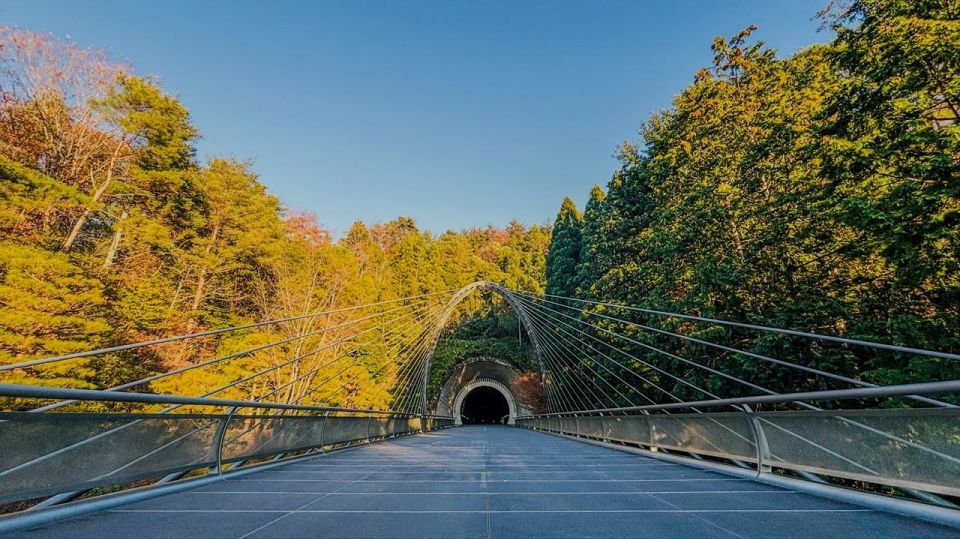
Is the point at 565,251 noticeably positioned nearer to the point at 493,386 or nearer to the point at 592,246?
the point at 592,246

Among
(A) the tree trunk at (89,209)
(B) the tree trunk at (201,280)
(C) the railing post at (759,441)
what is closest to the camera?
(C) the railing post at (759,441)

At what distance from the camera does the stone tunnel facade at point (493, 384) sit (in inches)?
1436

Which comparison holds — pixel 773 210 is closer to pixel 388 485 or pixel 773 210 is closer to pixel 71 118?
pixel 388 485

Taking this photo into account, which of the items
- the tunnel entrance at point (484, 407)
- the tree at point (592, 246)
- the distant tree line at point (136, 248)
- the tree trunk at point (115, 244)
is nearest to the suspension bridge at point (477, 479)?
the distant tree line at point (136, 248)

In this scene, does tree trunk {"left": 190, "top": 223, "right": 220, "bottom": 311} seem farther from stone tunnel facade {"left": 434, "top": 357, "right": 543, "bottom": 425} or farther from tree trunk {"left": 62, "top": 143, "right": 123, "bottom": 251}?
stone tunnel facade {"left": 434, "top": 357, "right": 543, "bottom": 425}

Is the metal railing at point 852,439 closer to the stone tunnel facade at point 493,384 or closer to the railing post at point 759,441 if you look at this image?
the railing post at point 759,441

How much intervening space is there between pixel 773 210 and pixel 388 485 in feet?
40.4

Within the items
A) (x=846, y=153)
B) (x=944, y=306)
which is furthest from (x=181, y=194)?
(x=944, y=306)

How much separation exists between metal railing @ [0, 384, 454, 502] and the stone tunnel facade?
32.9 m

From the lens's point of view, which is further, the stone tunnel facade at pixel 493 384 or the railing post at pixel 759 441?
the stone tunnel facade at pixel 493 384

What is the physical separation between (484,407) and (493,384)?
469 inches

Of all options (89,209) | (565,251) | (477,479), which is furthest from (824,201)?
(565,251)

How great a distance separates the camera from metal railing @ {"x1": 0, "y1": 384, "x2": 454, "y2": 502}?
246 centimetres

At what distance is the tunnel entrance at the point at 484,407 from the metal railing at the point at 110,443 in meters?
44.3
